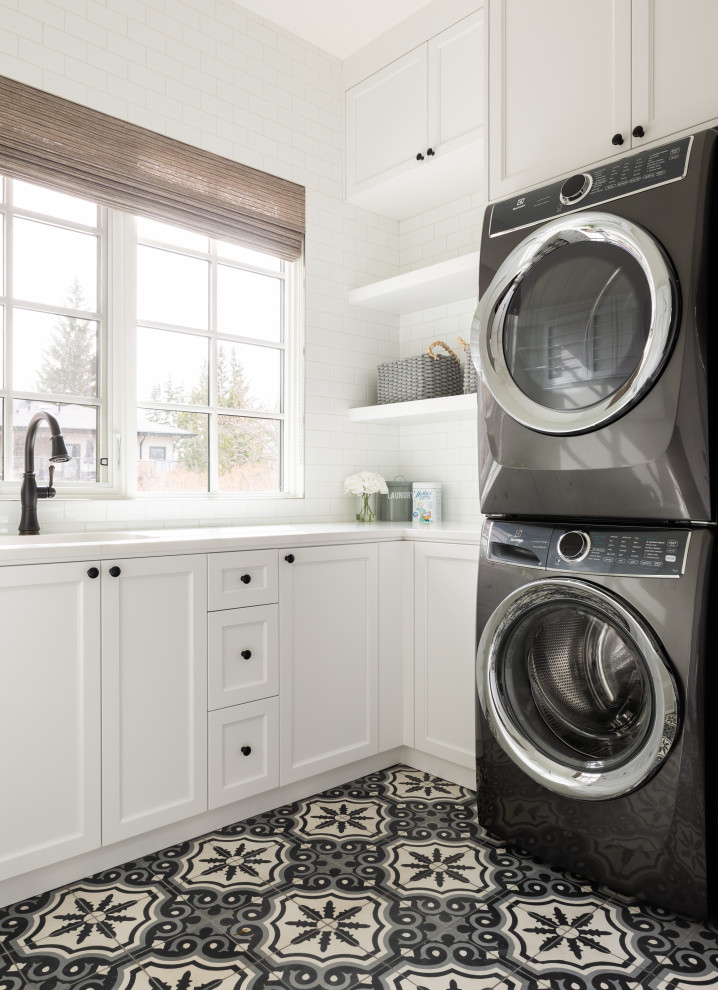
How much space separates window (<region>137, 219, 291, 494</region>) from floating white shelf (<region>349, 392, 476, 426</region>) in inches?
14.7

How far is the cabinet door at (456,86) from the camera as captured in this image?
259 centimetres

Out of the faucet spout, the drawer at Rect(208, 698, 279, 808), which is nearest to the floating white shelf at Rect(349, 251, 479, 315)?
the faucet spout

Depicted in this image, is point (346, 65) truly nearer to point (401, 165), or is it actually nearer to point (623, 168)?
point (401, 165)

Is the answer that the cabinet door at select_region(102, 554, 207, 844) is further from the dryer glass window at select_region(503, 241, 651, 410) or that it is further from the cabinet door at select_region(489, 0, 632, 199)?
the cabinet door at select_region(489, 0, 632, 199)

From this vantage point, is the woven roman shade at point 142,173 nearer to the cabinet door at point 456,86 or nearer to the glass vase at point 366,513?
the cabinet door at point 456,86

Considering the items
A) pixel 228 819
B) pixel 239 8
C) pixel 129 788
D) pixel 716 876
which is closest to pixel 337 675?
pixel 228 819

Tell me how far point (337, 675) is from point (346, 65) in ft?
8.77

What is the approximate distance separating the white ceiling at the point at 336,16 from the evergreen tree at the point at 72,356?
1413 mm

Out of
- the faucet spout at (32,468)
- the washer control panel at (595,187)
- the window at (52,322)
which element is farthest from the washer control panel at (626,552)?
the window at (52,322)

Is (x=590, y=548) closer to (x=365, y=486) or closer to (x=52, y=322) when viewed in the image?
(x=365, y=486)

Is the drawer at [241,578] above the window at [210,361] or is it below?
below

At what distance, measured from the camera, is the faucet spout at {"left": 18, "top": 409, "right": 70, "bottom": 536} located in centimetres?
211

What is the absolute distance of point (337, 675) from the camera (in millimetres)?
2348

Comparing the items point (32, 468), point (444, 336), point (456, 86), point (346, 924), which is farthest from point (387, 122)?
point (346, 924)
